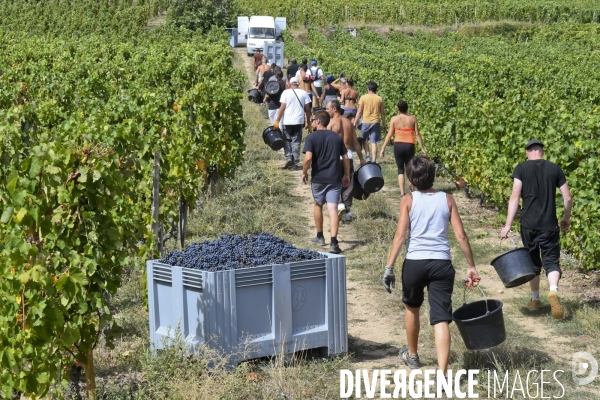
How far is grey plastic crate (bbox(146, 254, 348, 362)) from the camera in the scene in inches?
249

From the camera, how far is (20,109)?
834cm

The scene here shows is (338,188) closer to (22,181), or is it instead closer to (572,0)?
(22,181)

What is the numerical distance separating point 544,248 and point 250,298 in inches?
114

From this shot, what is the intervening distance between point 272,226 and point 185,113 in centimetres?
176

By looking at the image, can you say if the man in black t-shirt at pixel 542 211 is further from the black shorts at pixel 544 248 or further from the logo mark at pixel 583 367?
the logo mark at pixel 583 367

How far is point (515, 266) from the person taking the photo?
7.57m

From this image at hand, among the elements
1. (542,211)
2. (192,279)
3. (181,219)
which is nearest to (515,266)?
(542,211)

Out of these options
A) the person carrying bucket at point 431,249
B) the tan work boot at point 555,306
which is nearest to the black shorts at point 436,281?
the person carrying bucket at point 431,249

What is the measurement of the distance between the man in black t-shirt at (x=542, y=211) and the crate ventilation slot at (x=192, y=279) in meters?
2.86

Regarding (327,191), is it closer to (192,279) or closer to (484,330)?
(192,279)

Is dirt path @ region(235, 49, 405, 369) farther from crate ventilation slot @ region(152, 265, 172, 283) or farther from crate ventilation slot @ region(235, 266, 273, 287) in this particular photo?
crate ventilation slot @ region(152, 265, 172, 283)

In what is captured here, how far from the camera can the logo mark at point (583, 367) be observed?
6452mm

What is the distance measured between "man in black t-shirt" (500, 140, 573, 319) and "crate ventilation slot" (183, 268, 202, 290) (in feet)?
9.40

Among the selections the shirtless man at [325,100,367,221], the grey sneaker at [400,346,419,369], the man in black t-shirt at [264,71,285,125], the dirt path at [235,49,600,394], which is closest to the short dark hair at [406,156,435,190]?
the grey sneaker at [400,346,419,369]
